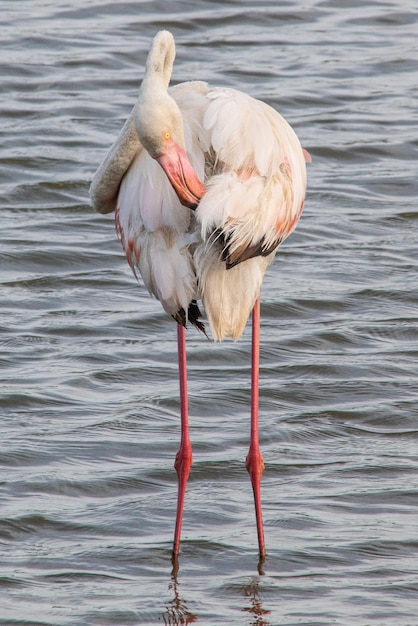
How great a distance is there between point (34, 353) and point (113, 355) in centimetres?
49

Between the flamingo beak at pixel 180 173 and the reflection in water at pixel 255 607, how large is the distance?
169 centimetres

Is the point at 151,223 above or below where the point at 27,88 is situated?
above

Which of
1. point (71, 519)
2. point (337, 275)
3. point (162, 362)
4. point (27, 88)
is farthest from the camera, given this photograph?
point (27, 88)

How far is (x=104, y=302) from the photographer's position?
9133 mm

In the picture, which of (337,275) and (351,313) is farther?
(337,275)

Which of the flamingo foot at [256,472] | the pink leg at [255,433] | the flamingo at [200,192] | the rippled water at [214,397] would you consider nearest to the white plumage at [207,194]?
the flamingo at [200,192]

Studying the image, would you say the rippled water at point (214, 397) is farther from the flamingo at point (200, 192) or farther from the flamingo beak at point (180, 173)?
the flamingo beak at point (180, 173)

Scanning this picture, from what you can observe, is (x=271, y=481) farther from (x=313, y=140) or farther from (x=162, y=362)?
(x=313, y=140)

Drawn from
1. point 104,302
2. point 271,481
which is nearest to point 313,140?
point 104,302

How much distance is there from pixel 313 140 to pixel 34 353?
5.19m

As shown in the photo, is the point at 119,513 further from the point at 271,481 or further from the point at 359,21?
the point at 359,21

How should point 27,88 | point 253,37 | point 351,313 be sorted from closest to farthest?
point 351,313
point 27,88
point 253,37

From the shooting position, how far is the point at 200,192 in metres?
5.22

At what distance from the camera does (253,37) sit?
1577cm
